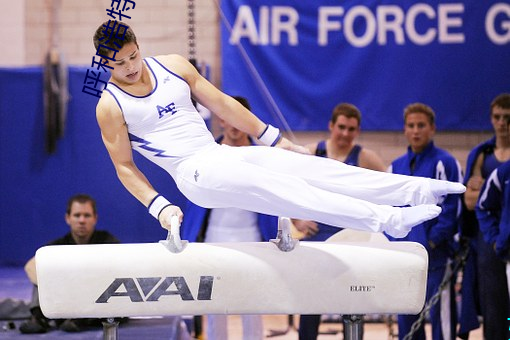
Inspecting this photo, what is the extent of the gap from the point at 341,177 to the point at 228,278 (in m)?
0.75

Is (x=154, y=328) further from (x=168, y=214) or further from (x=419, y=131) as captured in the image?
(x=419, y=131)

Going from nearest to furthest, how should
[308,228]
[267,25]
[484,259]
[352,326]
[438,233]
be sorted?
[352,326], [438,233], [484,259], [308,228], [267,25]

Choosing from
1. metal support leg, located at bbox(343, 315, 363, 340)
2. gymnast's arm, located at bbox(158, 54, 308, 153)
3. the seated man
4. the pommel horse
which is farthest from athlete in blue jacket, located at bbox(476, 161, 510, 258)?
the seated man

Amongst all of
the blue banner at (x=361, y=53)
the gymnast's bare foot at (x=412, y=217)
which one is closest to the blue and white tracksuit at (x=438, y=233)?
the gymnast's bare foot at (x=412, y=217)

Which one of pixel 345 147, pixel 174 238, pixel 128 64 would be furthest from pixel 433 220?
pixel 128 64

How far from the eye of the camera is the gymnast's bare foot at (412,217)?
3801mm

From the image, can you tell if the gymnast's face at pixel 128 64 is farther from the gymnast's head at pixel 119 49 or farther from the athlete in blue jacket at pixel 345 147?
the athlete in blue jacket at pixel 345 147

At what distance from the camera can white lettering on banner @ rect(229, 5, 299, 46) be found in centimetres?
783

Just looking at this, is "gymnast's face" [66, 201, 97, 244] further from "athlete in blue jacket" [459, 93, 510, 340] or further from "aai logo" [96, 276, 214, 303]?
"athlete in blue jacket" [459, 93, 510, 340]

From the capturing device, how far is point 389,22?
7.87 m

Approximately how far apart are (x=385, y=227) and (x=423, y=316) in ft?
4.71

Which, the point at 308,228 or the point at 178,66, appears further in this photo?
the point at 308,228

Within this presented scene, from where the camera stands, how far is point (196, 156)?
13.6 ft

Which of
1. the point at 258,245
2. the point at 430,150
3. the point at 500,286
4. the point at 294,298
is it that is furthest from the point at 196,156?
the point at 500,286
